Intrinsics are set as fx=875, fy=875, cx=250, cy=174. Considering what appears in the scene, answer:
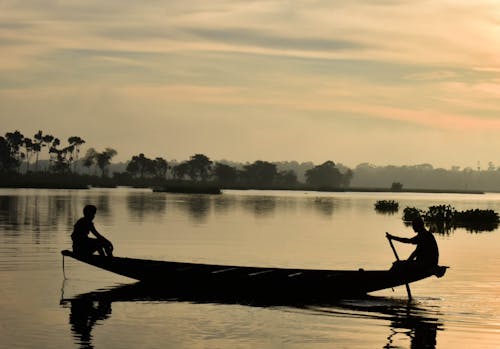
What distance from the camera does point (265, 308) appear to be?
23.0 metres

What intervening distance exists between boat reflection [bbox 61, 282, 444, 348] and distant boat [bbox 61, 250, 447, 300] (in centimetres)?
37

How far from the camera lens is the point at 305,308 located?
23.1 meters

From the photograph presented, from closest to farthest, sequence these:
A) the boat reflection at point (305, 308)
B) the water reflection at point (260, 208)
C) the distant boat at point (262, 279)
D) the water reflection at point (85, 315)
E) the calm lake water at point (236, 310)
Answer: the water reflection at point (85, 315) → the calm lake water at point (236, 310) → the boat reflection at point (305, 308) → the distant boat at point (262, 279) → the water reflection at point (260, 208)

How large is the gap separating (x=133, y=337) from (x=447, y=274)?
17350 mm

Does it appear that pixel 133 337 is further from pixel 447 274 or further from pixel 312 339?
pixel 447 274

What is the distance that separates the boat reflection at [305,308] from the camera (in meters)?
19.5

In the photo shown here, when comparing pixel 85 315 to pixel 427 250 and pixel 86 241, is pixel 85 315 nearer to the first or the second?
pixel 86 241

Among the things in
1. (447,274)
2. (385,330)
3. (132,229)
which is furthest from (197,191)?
(385,330)

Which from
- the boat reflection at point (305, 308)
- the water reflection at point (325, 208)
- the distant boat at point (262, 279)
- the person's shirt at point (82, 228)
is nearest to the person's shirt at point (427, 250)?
the distant boat at point (262, 279)

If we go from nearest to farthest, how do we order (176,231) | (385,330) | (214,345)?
(214,345)
(385,330)
(176,231)

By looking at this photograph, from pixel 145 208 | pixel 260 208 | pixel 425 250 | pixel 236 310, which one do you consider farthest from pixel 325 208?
pixel 236 310


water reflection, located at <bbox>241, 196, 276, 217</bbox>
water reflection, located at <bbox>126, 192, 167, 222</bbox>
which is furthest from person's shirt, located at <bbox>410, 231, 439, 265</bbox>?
water reflection, located at <bbox>241, 196, 276, 217</bbox>

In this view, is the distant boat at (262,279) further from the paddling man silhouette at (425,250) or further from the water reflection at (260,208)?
the water reflection at (260,208)

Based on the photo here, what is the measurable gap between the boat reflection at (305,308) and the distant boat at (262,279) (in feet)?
1.20
